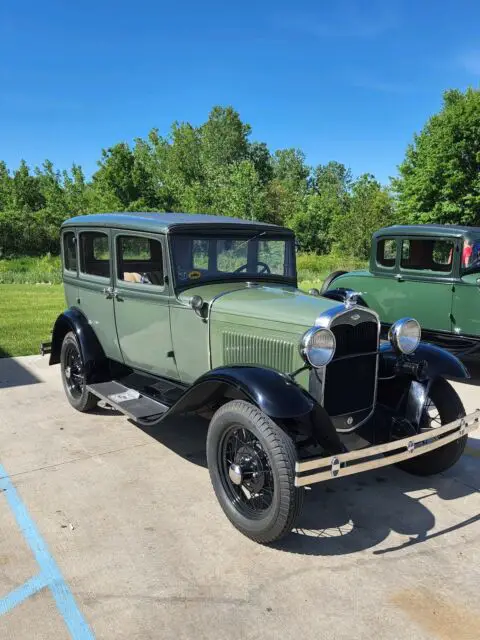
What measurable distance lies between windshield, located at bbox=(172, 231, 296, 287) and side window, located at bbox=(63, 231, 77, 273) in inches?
72.3

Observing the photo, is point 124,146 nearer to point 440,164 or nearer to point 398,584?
point 440,164

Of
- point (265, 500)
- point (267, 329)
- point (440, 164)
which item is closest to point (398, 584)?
point (265, 500)

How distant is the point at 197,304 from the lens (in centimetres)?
375

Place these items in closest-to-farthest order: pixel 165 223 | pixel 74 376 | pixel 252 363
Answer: pixel 252 363
pixel 165 223
pixel 74 376

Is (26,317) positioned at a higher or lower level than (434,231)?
lower

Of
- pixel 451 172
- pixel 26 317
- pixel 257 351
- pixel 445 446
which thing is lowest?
pixel 26 317

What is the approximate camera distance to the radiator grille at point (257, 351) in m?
3.36

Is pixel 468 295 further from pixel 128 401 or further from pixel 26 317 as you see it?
pixel 26 317

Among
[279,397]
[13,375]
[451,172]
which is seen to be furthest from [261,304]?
[451,172]

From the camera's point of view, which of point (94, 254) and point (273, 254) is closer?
point (273, 254)

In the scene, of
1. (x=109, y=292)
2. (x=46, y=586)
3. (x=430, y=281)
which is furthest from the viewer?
(x=430, y=281)

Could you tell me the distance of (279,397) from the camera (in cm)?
288

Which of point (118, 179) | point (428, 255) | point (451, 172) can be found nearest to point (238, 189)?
point (118, 179)

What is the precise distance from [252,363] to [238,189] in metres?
29.3
